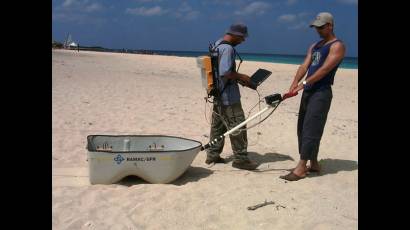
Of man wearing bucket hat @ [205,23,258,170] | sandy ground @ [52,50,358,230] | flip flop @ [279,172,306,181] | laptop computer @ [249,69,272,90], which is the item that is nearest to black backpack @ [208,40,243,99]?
man wearing bucket hat @ [205,23,258,170]

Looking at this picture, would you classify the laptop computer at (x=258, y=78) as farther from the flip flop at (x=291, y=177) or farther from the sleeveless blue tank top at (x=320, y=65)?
the flip flop at (x=291, y=177)

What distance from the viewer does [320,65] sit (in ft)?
17.7

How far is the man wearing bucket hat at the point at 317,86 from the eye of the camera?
525cm

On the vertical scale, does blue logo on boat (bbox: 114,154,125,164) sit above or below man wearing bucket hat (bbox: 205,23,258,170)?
below

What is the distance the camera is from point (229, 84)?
5.80 meters

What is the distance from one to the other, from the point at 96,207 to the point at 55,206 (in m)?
0.40

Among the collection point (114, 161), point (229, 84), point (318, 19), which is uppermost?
point (318, 19)

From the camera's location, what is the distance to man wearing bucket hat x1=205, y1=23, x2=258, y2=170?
561cm

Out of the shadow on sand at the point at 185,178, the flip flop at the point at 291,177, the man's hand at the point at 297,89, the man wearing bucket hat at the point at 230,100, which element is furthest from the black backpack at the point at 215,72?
the flip flop at the point at 291,177

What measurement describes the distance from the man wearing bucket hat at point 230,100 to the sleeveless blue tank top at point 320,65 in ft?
2.65

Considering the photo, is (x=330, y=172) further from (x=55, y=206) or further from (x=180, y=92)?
(x=180, y=92)

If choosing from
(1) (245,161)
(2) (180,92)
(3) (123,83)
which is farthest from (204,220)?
(3) (123,83)

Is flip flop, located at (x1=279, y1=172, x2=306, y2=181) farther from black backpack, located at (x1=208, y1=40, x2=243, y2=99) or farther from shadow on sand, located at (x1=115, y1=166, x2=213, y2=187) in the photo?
black backpack, located at (x1=208, y1=40, x2=243, y2=99)

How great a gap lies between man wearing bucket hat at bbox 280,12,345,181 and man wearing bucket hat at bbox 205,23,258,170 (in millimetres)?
713
